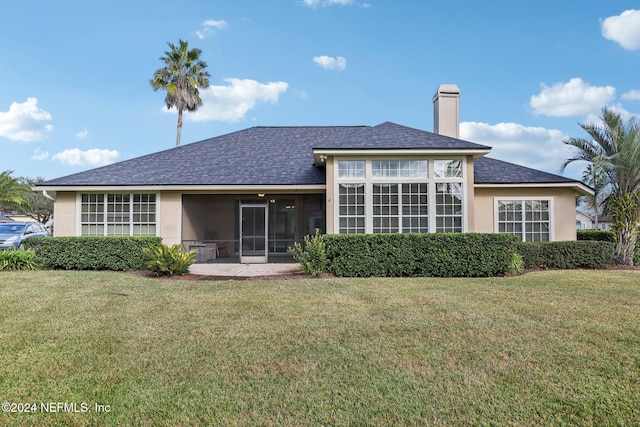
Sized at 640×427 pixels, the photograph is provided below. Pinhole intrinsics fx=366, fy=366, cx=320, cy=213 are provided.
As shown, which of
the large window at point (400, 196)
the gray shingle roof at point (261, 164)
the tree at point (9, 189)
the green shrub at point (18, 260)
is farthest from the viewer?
the tree at point (9, 189)

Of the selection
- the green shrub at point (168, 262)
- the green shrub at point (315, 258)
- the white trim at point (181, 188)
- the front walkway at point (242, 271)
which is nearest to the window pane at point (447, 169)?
the white trim at point (181, 188)

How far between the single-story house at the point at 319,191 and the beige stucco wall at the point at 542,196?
0.04 m

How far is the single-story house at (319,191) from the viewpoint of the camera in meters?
12.4

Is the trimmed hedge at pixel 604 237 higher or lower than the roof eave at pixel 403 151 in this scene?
lower

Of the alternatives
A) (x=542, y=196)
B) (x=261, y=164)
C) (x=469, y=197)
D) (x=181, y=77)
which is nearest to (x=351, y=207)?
(x=469, y=197)

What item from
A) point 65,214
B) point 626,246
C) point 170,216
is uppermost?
point 65,214

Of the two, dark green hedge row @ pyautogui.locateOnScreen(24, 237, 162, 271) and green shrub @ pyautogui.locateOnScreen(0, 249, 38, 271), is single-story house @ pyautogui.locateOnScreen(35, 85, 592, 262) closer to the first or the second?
dark green hedge row @ pyautogui.locateOnScreen(24, 237, 162, 271)

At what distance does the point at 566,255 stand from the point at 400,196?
572 centimetres

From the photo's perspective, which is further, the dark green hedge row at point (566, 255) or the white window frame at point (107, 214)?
the white window frame at point (107, 214)

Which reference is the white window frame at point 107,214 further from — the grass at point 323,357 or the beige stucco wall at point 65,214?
the grass at point 323,357

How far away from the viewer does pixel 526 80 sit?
14852 millimetres

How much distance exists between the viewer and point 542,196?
1388 centimetres

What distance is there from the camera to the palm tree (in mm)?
27359

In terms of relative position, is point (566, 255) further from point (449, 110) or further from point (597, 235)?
point (449, 110)
